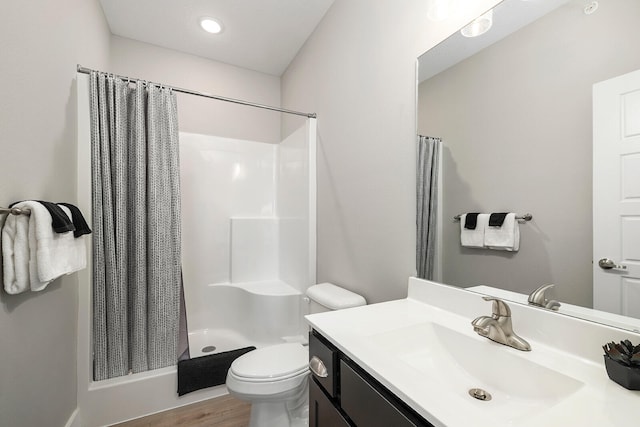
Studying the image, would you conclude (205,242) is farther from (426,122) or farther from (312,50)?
(426,122)

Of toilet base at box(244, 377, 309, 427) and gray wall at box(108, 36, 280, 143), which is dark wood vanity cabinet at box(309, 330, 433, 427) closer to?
toilet base at box(244, 377, 309, 427)

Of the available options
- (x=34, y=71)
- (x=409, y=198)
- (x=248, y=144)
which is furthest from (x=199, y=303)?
(x=409, y=198)

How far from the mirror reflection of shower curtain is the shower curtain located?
4.89 feet

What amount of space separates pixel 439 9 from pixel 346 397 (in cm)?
144

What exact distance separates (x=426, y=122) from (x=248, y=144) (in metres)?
1.94

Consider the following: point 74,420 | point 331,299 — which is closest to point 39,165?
point 74,420

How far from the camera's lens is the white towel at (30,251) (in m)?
0.92

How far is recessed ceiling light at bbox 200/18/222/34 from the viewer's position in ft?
6.75

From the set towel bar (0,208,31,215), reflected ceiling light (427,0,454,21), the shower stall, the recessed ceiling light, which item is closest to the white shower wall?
the shower stall

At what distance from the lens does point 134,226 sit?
1654 mm

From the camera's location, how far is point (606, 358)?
1.96 feet

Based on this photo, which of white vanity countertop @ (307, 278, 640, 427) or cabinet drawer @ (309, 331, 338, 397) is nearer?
white vanity countertop @ (307, 278, 640, 427)

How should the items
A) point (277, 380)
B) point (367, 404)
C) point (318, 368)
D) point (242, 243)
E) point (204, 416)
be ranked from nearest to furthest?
point (367, 404) → point (318, 368) → point (277, 380) → point (204, 416) → point (242, 243)

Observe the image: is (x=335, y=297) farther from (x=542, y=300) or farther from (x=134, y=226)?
(x=134, y=226)
